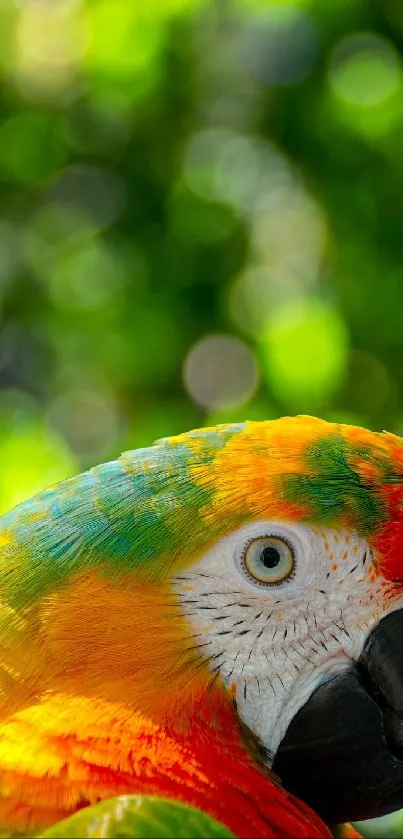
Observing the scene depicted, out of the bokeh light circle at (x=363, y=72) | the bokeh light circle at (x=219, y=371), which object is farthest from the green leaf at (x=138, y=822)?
the bokeh light circle at (x=363, y=72)

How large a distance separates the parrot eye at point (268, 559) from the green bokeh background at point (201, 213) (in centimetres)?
97

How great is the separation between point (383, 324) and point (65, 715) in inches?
57.3

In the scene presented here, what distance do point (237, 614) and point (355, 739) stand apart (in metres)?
0.20

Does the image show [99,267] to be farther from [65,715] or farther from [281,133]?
[65,715]

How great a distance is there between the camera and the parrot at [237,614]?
3.80 ft

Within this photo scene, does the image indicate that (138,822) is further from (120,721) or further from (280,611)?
(280,611)

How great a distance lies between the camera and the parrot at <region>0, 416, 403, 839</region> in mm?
1157

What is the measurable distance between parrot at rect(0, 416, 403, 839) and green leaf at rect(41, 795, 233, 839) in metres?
0.10

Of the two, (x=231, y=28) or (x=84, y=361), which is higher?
(x=231, y=28)

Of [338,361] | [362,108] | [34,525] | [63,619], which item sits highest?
[362,108]

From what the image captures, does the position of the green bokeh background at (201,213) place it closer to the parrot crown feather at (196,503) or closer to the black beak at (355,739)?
the parrot crown feather at (196,503)

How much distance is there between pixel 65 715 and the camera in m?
1.12

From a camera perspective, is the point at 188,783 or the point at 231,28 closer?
the point at 188,783

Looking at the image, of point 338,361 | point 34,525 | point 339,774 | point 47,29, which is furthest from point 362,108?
point 339,774
